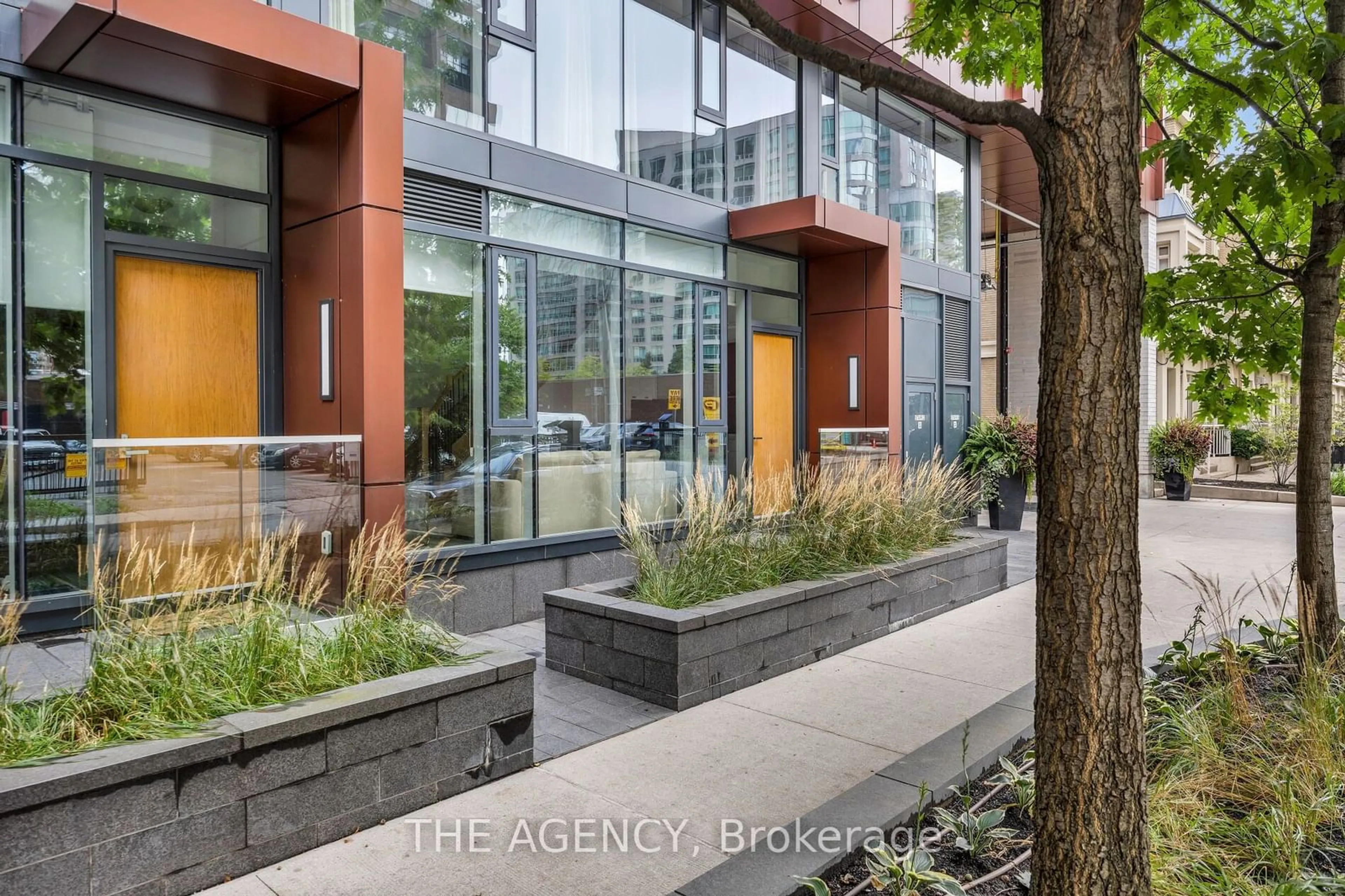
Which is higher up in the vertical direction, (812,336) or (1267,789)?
(812,336)

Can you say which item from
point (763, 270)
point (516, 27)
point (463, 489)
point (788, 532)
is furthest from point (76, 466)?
point (763, 270)

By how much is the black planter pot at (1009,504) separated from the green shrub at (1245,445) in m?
15.4

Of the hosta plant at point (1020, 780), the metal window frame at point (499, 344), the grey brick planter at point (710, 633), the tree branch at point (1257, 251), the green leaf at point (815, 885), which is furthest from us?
the metal window frame at point (499, 344)

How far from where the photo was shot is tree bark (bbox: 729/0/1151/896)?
2320 mm

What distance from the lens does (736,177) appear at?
11.2 metres

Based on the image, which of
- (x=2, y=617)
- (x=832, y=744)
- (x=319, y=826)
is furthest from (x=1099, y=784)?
(x=2, y=617)

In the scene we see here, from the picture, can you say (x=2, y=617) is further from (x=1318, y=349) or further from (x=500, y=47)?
(x=500, y=47)

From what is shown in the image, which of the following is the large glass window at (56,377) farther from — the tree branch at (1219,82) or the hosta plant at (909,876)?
the tree branch at (1219,82)

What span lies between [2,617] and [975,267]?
15152 millimetres

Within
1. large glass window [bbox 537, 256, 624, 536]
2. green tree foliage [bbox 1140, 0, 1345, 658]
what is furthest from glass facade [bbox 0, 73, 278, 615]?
green tree foliage [bbox 1140, 0, 1345, 658]

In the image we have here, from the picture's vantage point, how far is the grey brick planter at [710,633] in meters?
5.55

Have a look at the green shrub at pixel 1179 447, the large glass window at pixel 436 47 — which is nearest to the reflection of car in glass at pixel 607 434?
the large glass window at pixel 436 47

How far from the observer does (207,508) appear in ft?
16.3

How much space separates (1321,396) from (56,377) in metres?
7.82
